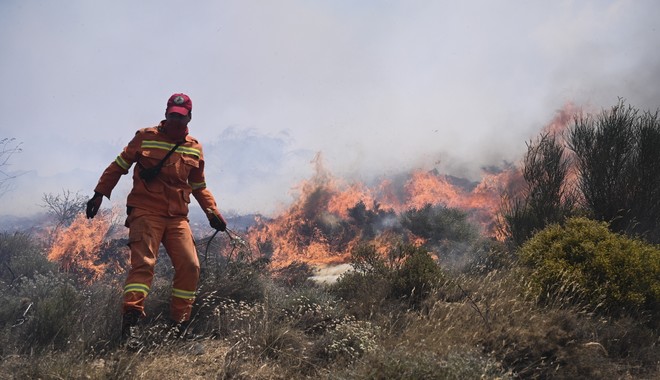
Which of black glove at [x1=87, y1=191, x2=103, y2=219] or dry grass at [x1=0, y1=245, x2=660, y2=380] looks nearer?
dry grass at [x1=0, y1=245, x2=660, y2=380]

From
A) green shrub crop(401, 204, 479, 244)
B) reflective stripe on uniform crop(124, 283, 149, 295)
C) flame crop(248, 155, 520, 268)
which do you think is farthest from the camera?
flame crop(248, 155, 520, 268)

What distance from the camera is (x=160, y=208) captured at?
3.90 m

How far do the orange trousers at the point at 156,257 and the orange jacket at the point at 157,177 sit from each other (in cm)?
13

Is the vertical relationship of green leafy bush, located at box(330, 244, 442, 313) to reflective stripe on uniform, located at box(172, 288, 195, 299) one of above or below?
above

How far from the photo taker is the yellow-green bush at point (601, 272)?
420 centimetres

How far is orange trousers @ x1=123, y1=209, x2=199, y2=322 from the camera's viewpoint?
11.4ft

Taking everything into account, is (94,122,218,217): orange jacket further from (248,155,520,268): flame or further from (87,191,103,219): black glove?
(248,155,520,268): flame

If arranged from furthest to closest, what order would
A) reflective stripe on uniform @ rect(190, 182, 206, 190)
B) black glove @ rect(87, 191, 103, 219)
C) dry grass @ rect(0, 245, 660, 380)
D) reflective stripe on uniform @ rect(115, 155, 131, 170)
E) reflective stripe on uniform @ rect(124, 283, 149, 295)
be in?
1. reflective stripe on uniform @ rect(190, 182, 206, 190)
2. reflective stripe on uniform @ rect(115, 155, 131, 170)
3. black glove @ rect(87, 191, 103, 219)
4. reflective stripe on uniform @ rect(124, 283, 149, 295)
5. dry grass @ rect(0, 245, 660, 380)

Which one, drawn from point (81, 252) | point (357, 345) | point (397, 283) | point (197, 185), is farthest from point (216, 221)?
point (81, 252)

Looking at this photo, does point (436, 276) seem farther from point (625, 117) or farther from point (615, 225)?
point (625, 117)

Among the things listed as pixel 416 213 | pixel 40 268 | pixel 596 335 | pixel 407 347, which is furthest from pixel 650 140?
pixel 40 268

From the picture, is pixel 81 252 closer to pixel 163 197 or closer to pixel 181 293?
pixel 163 197

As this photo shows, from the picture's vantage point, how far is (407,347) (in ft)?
10.5

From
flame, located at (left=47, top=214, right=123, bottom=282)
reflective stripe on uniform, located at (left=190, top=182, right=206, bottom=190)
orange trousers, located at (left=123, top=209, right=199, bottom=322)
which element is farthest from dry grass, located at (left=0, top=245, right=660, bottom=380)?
flame, located at (left=47, top=214, right=123, bottom=282)
